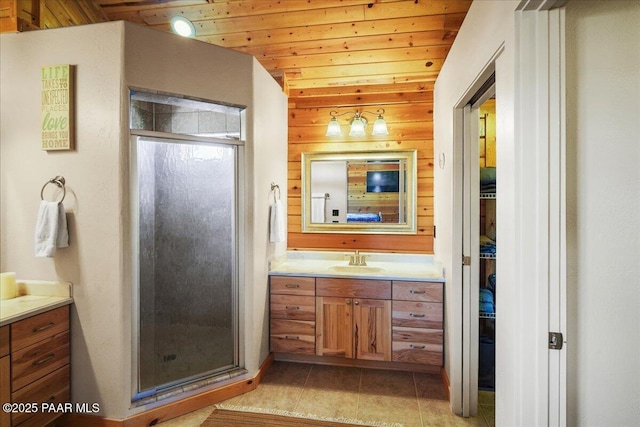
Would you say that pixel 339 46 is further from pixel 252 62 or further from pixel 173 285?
pixel 173 285

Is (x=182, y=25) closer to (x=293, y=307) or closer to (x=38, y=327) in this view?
(x=38, y=327)

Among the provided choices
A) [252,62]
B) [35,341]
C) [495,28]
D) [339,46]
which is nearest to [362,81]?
[339,46]

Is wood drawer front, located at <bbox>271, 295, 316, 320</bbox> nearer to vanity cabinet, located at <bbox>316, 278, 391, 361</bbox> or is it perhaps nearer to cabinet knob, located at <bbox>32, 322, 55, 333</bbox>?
vanity cabinet, located at <bbox>316, 278, 391, 361</bbox>

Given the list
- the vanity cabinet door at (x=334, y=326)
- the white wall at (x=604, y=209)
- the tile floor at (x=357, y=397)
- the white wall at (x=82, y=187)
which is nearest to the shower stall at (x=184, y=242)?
the white wall at (x=82, y=187)

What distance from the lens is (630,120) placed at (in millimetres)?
986

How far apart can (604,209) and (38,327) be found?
256 cm

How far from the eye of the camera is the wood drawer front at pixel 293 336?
255cm

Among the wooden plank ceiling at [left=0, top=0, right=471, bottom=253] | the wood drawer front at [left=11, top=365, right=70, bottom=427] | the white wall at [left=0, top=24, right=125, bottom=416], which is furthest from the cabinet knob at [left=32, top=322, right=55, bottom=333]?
the wooden plank ceiling at [left=0, top=0, right=471, bottom=253]

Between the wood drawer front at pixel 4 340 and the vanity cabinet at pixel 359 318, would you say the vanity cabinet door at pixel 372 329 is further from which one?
the wood drawer front at pixel 4 340

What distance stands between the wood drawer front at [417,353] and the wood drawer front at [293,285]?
0.78 meters

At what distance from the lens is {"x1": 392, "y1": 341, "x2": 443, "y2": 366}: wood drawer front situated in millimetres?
2385

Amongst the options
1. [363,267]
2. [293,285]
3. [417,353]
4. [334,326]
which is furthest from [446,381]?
[293,285]

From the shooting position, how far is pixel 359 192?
3.02m

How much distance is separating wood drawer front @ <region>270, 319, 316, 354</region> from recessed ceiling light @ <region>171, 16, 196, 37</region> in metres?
2.47
